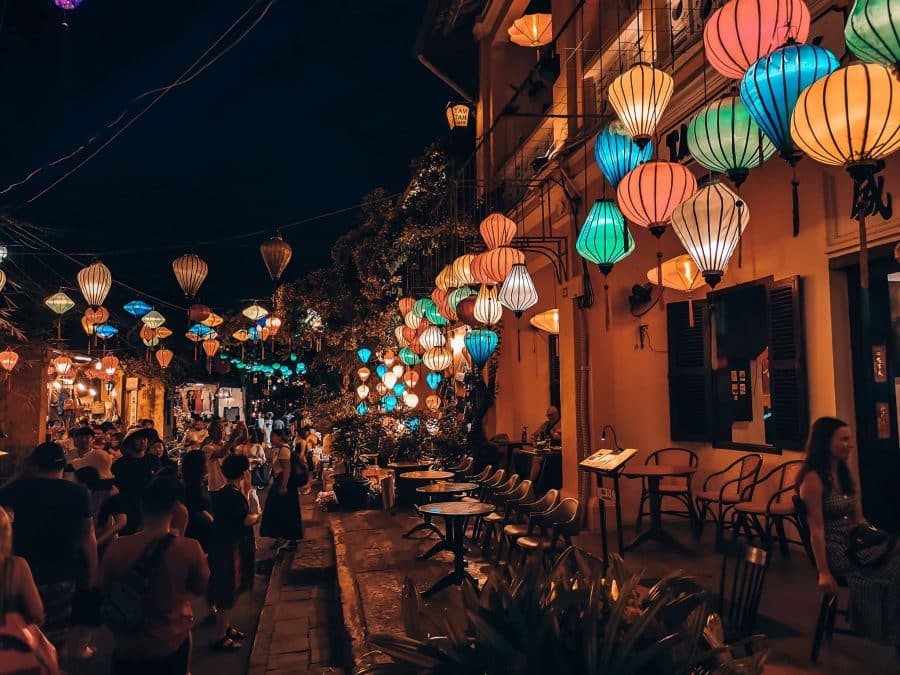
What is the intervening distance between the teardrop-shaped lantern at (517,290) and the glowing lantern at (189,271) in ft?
18.5

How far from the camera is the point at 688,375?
32.2ft

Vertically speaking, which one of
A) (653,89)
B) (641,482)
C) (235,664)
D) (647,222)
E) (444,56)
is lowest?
(235,664)

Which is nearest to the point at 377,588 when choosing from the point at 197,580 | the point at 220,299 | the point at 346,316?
the point at 197,580

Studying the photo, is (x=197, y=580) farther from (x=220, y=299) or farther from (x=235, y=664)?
(x=220, y=299)

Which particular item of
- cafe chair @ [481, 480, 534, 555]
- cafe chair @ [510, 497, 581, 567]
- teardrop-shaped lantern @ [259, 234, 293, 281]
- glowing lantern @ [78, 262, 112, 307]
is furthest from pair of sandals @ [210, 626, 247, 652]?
glowing lantern @ [78, 262, 112, 307]

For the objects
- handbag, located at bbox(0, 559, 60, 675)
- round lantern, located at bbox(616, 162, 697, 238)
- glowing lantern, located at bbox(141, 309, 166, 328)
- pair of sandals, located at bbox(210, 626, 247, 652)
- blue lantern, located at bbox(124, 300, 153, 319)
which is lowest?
pair of sandals, located at bbox(210, 626, 247, 652)

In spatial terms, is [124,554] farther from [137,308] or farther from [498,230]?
[137,308]

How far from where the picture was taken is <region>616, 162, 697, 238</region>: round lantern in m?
5.61

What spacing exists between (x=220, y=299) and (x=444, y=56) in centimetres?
1184

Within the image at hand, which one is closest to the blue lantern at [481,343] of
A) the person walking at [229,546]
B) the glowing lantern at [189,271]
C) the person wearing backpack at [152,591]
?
the person walking at [229,546]

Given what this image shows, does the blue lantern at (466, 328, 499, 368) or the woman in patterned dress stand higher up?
the blue lantern at (466, 328, 499, 368)

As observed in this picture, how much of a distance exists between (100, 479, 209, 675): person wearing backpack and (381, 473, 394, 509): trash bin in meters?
9.42

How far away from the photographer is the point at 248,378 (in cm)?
4022

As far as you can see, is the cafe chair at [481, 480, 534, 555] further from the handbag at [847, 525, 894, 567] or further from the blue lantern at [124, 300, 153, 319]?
the blue lantern at [124, 300, 153, 319]
